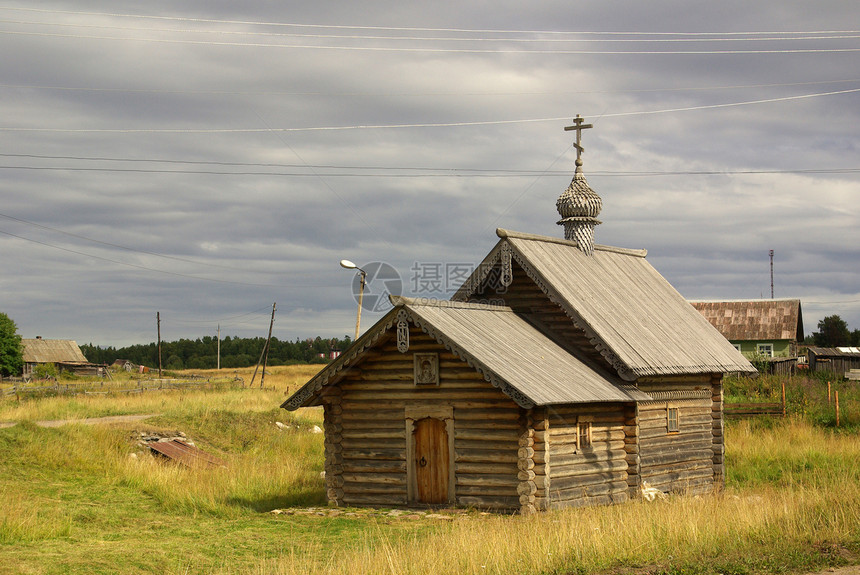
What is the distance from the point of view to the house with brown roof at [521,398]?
19.2 metres

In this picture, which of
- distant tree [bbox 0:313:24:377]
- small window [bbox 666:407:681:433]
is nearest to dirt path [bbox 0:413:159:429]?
small window [bbox 666:407:681:433]

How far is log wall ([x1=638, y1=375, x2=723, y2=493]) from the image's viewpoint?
22.7 meters

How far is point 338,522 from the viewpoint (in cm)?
1872

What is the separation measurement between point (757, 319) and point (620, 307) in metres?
36.5

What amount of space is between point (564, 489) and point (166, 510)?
9136 mm

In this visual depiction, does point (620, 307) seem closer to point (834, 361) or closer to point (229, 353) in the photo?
point (834, 361)

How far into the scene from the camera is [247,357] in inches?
5674

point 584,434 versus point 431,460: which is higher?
point 584,434

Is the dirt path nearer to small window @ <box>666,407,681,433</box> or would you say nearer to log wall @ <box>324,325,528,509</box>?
log wall @ <box>324,325,528,509</box>

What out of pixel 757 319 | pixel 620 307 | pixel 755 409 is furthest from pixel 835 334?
pixel 620 307

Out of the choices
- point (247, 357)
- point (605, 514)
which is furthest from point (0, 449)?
point (247, 357)

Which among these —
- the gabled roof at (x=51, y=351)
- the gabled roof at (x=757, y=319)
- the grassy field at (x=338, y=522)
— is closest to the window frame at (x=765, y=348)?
the gabled roof at (x=757, y=319)

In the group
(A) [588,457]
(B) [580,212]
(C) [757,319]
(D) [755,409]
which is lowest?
(D) [755,409]

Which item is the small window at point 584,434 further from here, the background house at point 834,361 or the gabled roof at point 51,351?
the gabled roof at point 51,351
